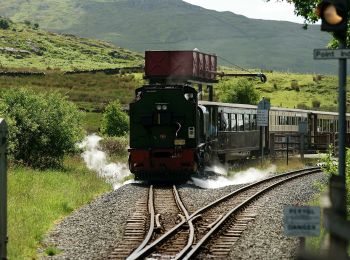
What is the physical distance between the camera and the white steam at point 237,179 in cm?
2383

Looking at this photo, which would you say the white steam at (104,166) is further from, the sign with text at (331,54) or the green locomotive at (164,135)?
the sign with text at (331,54)

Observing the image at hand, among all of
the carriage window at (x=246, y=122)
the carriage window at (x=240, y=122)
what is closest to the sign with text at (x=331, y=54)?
the carriage window at (x=240, y=122)

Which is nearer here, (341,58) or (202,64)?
(341,58)

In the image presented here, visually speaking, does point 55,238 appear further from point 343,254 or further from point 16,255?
point 343,254

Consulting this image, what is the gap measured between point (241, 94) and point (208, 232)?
245 ft

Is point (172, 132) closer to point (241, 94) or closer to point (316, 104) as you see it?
point (241, 94)

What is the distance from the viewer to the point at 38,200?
1683 centimetres

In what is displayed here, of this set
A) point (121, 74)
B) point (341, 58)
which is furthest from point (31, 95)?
point (121, 74)

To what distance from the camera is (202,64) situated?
56.9 m

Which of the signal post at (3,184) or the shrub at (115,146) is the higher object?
the signal post at (3,184)

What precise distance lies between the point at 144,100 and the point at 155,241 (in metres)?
A: 11.9

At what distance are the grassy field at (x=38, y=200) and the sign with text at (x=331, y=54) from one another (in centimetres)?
566

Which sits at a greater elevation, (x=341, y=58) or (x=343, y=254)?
(x=341, y=58)

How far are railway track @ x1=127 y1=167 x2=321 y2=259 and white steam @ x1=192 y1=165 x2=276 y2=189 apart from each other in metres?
4.61
